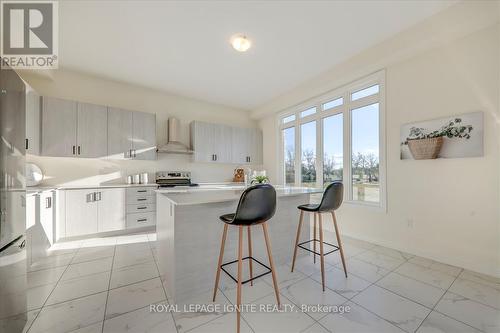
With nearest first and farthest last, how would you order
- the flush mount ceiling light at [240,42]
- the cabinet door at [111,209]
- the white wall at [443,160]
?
1. the white wall at [443,160]
2. the flush mount ceiling light at [240,42]
3. the cabinet door at [111,209]

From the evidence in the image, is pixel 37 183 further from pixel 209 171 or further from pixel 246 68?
pixel 246 68

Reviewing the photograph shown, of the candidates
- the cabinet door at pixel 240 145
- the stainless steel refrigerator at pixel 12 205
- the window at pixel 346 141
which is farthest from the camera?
the cabinet door at pixel 240 145

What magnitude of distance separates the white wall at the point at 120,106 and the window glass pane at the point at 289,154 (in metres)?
1.60

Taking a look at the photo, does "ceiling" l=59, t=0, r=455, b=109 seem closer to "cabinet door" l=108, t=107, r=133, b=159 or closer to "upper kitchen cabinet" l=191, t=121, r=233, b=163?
Answer: "cabinet door" l=108, t=107, r=133, b=159

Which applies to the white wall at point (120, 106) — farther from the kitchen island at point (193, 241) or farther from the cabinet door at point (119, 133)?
the kitchen island at point (193, 241)

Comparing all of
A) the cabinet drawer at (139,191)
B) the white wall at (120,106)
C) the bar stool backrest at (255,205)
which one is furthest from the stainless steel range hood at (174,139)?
the bar stool backrest at (255,205)

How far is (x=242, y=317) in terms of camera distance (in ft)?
5.36

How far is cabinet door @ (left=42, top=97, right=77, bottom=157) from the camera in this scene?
325cm

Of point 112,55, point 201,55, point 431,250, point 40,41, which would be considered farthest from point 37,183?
point 431,250

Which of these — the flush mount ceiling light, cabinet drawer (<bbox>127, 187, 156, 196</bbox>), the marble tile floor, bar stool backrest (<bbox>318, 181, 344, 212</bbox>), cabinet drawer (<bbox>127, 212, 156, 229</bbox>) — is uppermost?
the flush mount ceiling light

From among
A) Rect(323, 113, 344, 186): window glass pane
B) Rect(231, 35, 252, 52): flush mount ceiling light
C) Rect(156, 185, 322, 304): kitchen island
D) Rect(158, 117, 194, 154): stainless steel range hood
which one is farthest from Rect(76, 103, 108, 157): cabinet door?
Rect(323, 113, 344, 186): window glass pane

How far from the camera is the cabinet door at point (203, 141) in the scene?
4719mm

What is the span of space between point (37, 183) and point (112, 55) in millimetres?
2482

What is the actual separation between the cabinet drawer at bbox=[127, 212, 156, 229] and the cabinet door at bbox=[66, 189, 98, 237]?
20.0 inches
